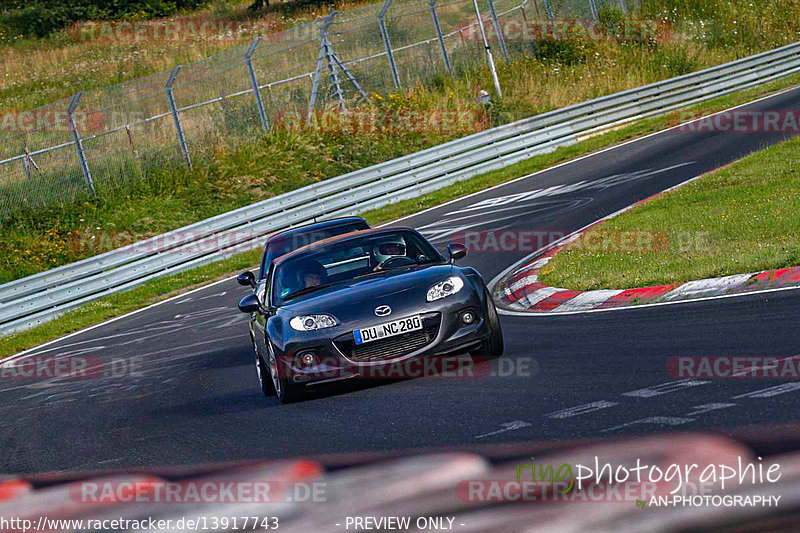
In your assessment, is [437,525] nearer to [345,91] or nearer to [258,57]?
[258,57]

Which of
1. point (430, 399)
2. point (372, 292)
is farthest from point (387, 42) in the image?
point (430, 399)

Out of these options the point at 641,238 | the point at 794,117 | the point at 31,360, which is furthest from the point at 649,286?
the point at 794,117

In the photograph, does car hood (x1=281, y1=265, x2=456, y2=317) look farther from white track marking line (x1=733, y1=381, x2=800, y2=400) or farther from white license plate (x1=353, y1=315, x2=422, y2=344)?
white track marking line (x1=733, y1=381, x2=800, y2=400)

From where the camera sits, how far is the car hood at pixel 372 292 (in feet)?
28.5

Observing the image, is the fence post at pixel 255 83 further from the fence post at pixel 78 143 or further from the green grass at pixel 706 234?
the green grass at pixel 706 234

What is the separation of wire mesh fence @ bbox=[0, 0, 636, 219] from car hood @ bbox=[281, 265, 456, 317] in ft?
65.7

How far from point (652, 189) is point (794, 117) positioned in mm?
7552

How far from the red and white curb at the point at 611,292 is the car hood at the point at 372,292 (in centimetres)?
262

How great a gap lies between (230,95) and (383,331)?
24080 mm

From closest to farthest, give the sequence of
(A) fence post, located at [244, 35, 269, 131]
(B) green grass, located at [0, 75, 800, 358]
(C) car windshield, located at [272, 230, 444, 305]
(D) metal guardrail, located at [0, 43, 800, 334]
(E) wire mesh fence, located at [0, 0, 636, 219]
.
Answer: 1. (C) car windshield, located at [272, 230, 444, 305]
2. (B) green grass, located at [0, 75, 800, 358]
3. (D) metal guardrail, located at [0, 43, 800, 334]
4. (E) wire mesh fence, located at [0, 0, 636, 219]
5. (A) fence post, located at [244, 35, 269, 131]

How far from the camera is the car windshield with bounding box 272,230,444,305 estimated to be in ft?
32.3

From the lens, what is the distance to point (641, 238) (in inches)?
570

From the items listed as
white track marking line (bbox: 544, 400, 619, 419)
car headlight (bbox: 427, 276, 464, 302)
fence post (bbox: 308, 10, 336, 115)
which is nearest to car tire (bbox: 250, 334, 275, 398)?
car headlight (bbox: 427, 276, 464, 302)

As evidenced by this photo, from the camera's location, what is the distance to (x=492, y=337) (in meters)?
8.91
